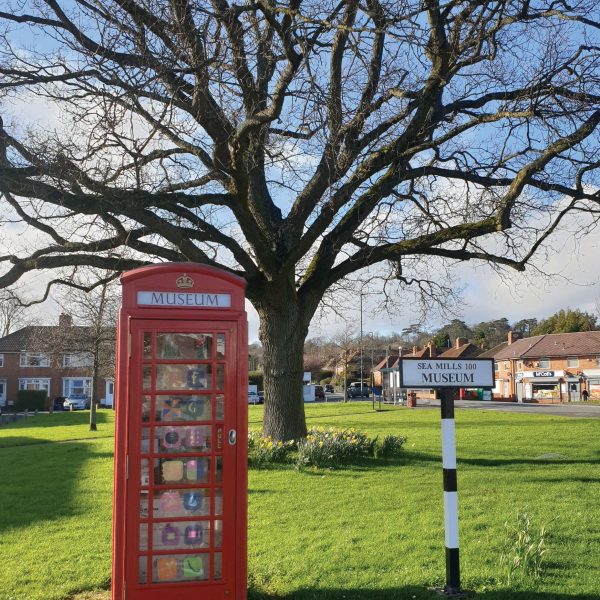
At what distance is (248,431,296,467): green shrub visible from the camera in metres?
12.6

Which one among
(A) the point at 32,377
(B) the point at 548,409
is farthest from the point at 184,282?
(A) the point at 32,377

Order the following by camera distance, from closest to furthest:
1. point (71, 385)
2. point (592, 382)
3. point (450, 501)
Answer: point (450, 501) → point (592, 382) → point (71, 385)

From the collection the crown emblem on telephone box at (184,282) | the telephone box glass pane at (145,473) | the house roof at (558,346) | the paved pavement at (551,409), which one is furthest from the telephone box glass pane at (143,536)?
the house roof at (558,346)

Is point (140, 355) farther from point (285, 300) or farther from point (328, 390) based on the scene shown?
point (328, 390)

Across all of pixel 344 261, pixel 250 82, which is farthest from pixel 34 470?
pixel 250 82

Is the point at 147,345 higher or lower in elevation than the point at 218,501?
higher

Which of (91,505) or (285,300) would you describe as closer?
(91,505)

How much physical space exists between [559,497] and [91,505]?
277 inches

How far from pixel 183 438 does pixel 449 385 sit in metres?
2.36

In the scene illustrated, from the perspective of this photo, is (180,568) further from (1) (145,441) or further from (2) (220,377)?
(2) (220,377)

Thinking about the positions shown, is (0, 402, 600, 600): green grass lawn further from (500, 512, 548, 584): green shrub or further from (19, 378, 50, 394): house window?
(19, 378, 50, 394): house window

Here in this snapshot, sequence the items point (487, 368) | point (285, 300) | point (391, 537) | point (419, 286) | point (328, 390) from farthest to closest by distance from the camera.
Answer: point (328, 390)
point (419, 286)
point (285, 300)
point (391, 537)
point (487, 368)

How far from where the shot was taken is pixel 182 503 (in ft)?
17.5

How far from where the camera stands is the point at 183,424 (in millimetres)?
5359
